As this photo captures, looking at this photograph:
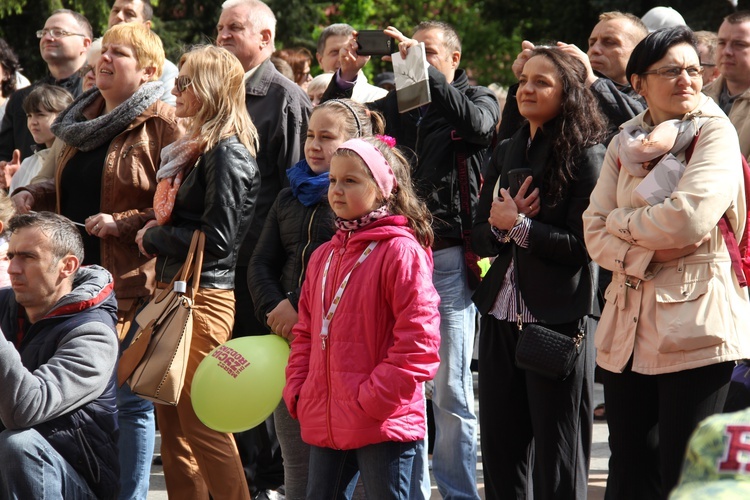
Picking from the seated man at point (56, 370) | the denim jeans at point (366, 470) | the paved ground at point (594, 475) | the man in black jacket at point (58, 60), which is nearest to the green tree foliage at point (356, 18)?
the man in black jacket at point (58, 60)

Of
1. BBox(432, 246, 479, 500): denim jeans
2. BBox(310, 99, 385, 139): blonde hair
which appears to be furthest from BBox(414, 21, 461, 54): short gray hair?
BBox(432, 246, 479, 500): denim jeans

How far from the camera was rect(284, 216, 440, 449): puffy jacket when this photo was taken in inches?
151

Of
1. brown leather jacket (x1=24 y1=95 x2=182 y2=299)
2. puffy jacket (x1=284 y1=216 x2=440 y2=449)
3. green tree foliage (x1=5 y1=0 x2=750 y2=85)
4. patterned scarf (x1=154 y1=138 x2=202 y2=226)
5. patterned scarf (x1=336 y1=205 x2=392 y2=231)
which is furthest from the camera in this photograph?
green tree foliage (x1=5 y1=0 x2=750 y2=85)

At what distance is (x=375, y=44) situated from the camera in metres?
5.92

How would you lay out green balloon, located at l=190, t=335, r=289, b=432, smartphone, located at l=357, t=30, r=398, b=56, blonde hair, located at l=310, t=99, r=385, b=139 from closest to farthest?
green balloon, located at l=190, t=335, r=289, b=432
blonde hair, located at l=310, t=99, r=385, b=139
smartphone, located at l=357, t=30, r=398, b=56

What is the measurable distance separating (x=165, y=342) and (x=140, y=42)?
1.79 metres

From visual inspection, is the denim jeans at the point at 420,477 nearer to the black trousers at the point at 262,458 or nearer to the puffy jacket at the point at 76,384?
the black trousers at the point at 262,458

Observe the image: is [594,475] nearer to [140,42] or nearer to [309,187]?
[309,187]

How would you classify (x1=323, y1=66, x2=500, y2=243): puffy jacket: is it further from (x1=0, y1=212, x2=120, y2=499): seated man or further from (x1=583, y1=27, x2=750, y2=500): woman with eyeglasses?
(x1=0, y1=212, x2=120, y2=499): seated man

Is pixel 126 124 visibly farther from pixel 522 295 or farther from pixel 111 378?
pixel 522 295

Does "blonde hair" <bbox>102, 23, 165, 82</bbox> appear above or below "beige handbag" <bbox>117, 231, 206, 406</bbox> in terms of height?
above

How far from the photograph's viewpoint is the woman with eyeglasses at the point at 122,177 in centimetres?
521

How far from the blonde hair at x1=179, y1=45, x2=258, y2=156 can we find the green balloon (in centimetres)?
103

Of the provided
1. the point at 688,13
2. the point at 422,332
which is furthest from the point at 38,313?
the point at 688,13
